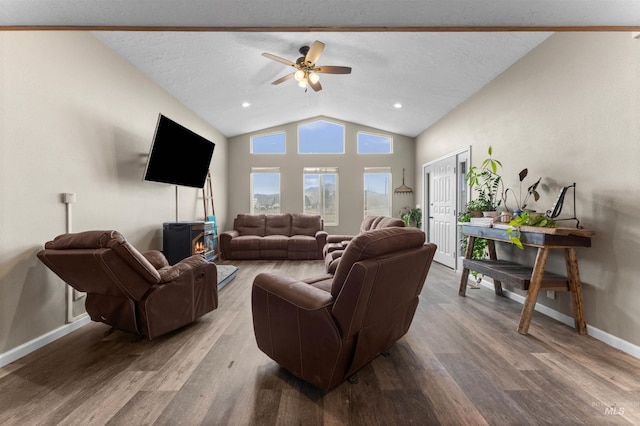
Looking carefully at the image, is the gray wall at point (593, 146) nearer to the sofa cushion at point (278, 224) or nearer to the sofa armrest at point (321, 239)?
the sofa armrest at point (321, 239)

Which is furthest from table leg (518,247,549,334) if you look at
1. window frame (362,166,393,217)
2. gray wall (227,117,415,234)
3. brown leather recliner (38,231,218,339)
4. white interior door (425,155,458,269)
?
gray wall (227,117,415,234)

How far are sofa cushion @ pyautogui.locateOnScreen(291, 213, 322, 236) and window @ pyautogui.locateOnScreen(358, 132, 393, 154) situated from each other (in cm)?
208

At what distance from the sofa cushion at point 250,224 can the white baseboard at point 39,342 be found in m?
3.96

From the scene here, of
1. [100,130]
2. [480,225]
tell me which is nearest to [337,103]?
[480,225]

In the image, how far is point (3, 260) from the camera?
6.56ft

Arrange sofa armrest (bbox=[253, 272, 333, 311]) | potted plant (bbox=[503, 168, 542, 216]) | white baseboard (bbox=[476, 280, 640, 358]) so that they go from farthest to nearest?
potted plant (bbox=[503, 168, 542, 216])
white baseboard (bbox=[476, 280, 640, 358])
sofa armrest (bbox=[253, 272, 333, 311])

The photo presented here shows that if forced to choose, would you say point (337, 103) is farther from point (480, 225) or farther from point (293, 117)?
point (480, 225)

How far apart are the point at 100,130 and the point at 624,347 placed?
16.6 feet

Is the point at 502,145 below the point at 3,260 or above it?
above

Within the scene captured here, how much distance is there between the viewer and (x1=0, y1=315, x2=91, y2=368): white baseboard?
1.98 meters

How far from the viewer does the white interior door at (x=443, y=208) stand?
196 inches

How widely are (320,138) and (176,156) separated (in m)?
3.95

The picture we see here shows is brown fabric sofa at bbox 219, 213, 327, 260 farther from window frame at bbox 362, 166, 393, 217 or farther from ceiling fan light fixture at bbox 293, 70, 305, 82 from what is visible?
ceiling fan light fixture at bbox 293, 70, 305, 82

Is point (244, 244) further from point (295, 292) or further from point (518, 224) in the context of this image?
point (518, 224)
